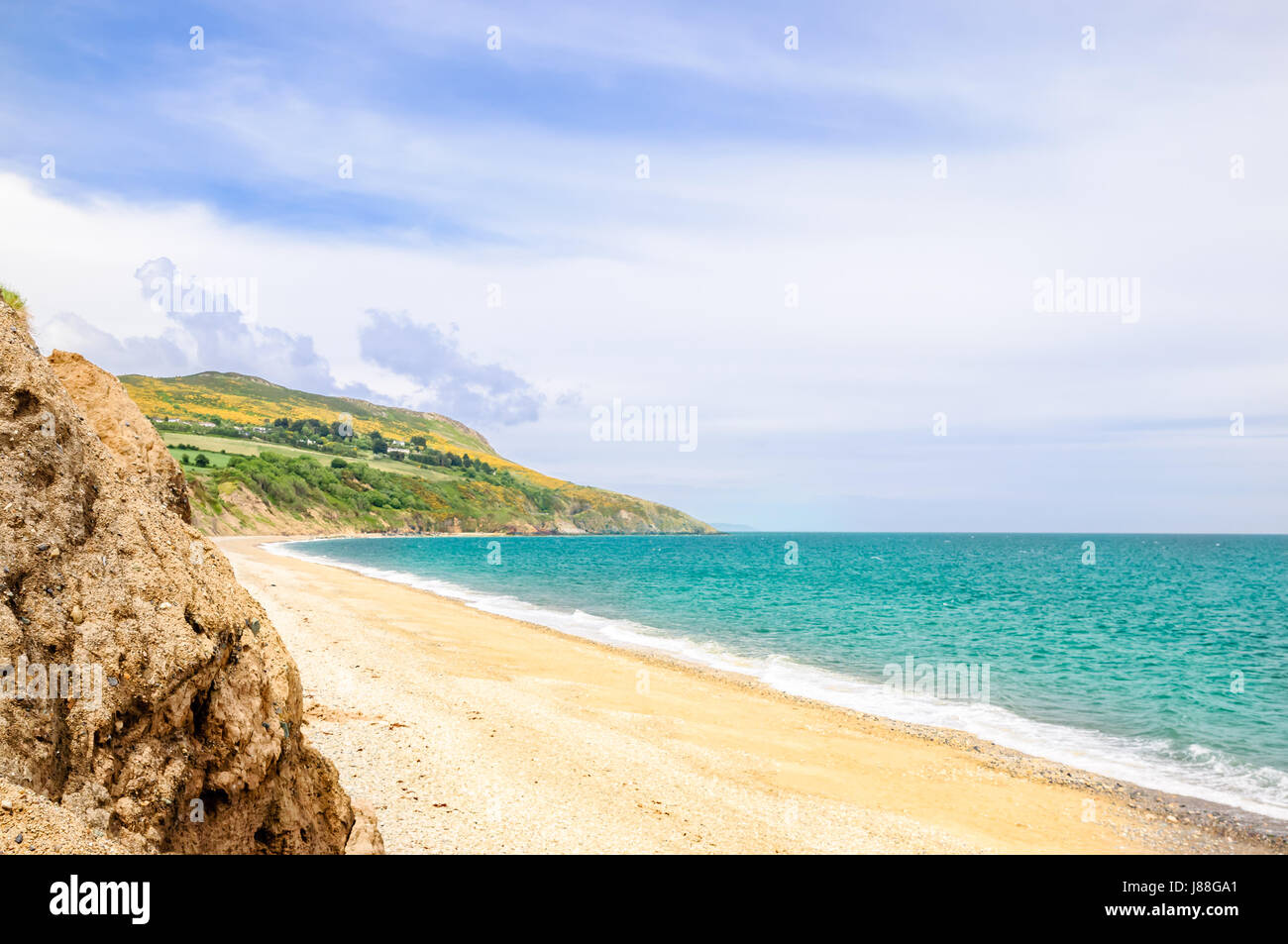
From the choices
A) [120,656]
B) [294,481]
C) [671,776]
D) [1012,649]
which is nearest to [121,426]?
[120,656]

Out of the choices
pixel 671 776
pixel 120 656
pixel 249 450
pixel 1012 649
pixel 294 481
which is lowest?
pixel 1012 649

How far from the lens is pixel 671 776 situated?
12.3m

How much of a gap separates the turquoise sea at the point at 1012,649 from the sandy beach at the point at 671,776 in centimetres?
230

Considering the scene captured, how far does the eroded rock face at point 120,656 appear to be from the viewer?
403 cm

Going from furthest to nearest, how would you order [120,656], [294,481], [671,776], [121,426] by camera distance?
[294,481], [671,776], [121,426], [120,656]

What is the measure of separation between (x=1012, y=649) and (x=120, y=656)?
108 feet

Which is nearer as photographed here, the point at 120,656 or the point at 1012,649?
the point at 120,656

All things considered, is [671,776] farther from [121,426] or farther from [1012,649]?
[1012,649]

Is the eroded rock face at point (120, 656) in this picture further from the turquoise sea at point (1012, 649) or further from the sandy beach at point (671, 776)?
the turquoise sea at point (1012, 649)

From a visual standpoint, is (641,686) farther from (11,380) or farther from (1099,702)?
(11,380)

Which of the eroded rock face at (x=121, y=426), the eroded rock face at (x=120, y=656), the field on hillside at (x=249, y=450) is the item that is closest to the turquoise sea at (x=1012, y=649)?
the eroded rock face at (x=120, y=656)

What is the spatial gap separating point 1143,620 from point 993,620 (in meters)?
9.53

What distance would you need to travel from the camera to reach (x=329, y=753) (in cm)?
1095
